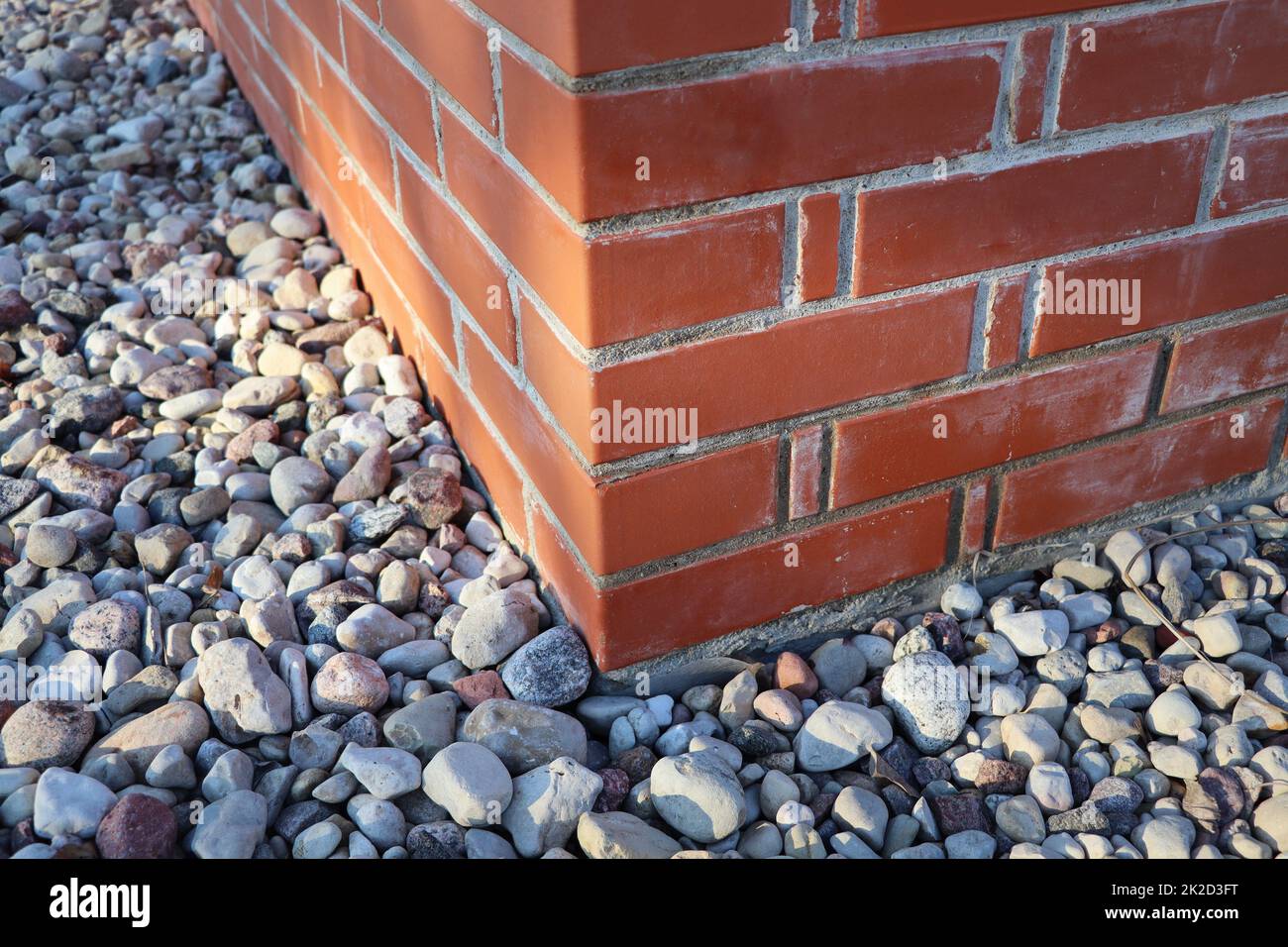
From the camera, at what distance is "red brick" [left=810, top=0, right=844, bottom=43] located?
115 cm

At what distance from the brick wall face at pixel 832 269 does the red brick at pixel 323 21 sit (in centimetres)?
25

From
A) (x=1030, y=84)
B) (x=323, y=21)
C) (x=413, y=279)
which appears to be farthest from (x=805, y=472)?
(x=323, y=21)

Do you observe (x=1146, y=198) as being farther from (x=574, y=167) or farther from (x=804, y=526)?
(x=574, y=167)

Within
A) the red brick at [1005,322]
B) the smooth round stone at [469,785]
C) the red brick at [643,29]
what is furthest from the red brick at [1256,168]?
the smooth round stone at [469,785]

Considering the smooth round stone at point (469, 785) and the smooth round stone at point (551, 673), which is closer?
the smooth round stone at point (469, 785)

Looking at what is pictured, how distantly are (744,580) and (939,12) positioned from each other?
2.27 feet

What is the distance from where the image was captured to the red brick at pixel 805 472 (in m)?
1.39

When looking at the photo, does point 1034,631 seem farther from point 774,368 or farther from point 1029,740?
point 774,368

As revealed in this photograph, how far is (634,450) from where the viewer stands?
51.8 inches

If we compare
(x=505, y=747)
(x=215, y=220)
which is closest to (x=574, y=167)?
(x=505, y=747)

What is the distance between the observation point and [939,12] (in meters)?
1.20

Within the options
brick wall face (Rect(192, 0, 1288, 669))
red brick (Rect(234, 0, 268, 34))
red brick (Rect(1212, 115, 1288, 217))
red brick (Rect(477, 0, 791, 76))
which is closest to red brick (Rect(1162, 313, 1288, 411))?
brick wall face (Rect(192, 0, 1288, 669))

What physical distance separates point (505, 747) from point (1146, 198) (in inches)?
39.9

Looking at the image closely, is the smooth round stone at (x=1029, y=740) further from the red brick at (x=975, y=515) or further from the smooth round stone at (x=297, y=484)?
the smooth round stone at (x=297, y=484)
